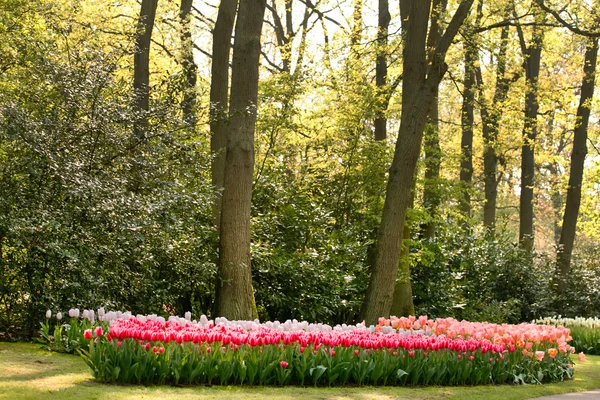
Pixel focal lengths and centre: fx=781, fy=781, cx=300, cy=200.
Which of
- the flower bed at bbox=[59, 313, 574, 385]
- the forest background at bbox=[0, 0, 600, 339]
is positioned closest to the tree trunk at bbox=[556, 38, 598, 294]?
the forest background at bbox=[0, 0, 600, 339]

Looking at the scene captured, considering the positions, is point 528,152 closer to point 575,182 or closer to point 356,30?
point 575,182

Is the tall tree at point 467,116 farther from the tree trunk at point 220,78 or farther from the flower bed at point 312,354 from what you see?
the flower bed at point 312,354

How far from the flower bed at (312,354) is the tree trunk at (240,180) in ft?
8.24

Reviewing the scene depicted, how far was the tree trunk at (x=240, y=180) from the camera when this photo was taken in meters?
11.6

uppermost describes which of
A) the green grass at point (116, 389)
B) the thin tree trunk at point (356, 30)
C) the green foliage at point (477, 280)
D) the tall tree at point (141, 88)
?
the thin tree trunk at point (356, 30)

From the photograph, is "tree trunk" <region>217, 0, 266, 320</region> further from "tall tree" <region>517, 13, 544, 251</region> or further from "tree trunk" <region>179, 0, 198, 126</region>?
"tall tree" <region>517, 13, 544, 251</region>

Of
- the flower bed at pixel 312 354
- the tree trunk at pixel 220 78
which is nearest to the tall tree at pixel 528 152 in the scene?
the tree trunk at pixel 220 78

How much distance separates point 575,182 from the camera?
20875 mm

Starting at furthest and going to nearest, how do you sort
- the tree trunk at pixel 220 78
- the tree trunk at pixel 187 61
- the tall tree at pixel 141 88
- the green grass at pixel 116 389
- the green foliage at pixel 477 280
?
the green foliage at pixel 477 280 < the tree trunk at pixel 220 78 < the tree trunk at pixel 187 61 < the tall tree at pixel 141 88 < the green grass at pixel 116 389

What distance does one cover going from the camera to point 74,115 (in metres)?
11.1

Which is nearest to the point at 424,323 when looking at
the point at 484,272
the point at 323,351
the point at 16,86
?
the point at 323,351

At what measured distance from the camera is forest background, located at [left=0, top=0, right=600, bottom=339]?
10211 mm

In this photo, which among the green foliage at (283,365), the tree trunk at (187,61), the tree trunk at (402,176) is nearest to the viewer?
the green foliage at (283,365)

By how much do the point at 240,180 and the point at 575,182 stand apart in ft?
40.7
